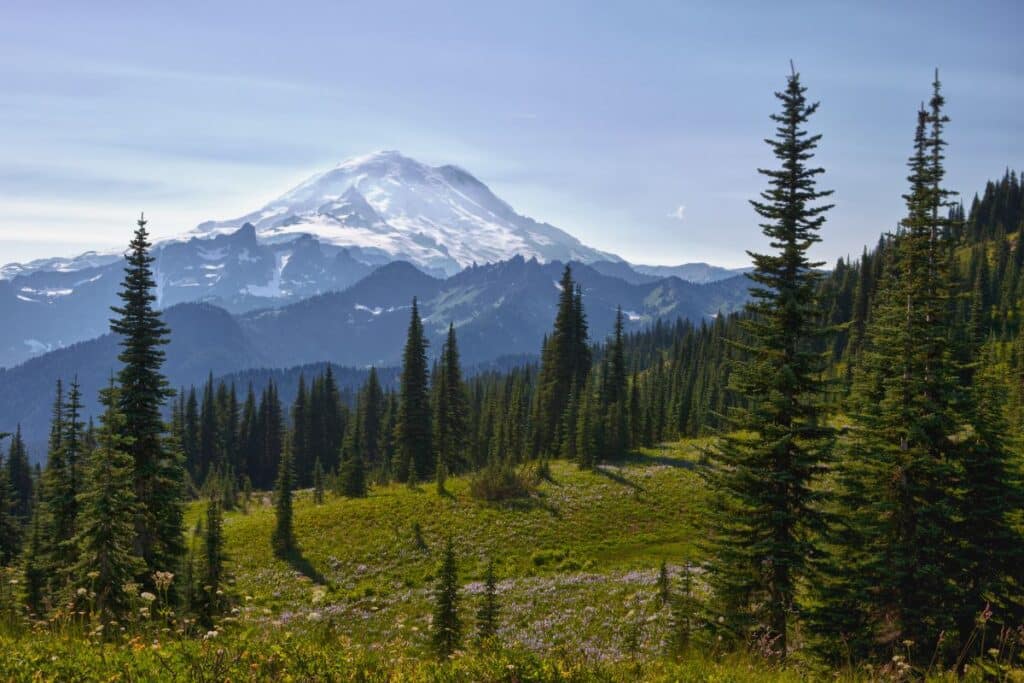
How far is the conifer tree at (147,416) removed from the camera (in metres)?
24.1

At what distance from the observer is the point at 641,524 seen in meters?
41.1

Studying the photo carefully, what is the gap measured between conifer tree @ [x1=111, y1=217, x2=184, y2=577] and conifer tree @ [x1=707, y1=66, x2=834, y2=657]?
796 inches

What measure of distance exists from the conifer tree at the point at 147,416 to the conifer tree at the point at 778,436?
20.2 meters

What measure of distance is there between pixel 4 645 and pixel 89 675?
1616 mm

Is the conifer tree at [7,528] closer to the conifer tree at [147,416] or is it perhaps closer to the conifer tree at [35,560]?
the conifer tree at [35,560]

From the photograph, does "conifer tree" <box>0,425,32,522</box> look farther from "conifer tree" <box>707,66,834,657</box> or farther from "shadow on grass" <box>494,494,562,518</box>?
"conifer tree" <box>707,66,834,657</box>

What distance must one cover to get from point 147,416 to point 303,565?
17.1 m

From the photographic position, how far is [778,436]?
16297 millimetres

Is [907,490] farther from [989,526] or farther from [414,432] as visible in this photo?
[414,432]

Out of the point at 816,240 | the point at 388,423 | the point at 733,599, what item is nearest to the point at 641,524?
the point at 733,599

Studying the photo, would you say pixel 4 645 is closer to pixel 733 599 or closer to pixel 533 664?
pixel 533 664

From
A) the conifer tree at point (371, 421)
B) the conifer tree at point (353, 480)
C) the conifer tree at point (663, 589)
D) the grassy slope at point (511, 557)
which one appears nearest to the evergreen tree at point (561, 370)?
the grassy slope at point (511, 557)

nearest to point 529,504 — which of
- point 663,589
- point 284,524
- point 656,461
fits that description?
point 284,524

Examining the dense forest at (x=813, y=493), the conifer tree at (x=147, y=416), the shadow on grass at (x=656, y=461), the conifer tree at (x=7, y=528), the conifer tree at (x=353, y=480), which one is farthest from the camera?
the conifer tree at (x=353, y=480)
